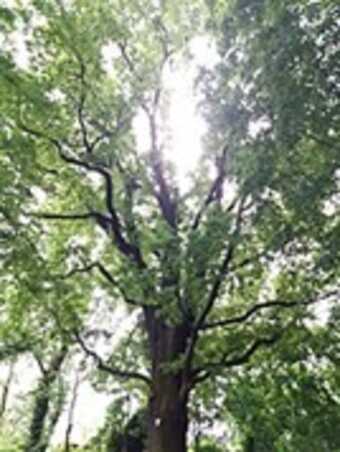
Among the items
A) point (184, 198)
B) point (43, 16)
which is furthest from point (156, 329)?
point (43, 16)

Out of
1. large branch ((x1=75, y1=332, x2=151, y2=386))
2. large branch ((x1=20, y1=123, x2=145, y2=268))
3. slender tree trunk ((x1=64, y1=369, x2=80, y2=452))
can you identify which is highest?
large branch ((x1=20, y1=123, x2=145, y2=268))

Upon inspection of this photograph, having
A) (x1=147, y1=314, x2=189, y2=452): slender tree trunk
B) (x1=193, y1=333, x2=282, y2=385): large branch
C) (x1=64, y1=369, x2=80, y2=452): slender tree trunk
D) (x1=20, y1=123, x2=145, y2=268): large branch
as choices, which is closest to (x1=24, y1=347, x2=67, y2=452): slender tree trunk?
(x1=64, y1=369, x2=80, y2=452): slender tree trunk

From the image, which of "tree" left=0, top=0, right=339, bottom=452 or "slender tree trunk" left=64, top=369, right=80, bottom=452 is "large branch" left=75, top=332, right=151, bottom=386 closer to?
"tree" left=0, top=0, right=339, bottom=452

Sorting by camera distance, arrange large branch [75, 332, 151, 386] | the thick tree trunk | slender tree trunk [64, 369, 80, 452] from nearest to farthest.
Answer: the thick tree trunk → large branch [75, 332, 151, 386] → slender tree trunk [64, 369, 80, 452]

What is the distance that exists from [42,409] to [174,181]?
27.8 ft

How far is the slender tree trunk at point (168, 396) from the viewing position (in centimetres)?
874

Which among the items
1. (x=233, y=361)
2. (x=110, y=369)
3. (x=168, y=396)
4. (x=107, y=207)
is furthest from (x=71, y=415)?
(x=107, y=207)

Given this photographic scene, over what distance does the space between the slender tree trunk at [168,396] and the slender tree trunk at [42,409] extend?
3.91m

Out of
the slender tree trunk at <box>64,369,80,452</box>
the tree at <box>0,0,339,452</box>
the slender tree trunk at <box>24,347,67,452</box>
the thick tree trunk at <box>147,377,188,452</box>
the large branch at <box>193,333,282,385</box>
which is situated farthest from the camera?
the slender tree trunk at <box>64,369,80,452</box>

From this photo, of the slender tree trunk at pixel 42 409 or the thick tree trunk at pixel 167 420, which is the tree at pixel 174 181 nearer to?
the thick tree trunk at pixel 167 420

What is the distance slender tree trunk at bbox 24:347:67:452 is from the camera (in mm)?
12867

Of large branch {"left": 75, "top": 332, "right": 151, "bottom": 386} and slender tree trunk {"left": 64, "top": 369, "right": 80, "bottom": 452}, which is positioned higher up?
slender tree trunk {"left": 64, "top": 369, "right": 80, "bottom": 452}

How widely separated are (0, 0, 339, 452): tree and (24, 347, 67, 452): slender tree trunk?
110 inches

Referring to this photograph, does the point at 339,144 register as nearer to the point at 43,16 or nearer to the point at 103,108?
the point at 103,108
